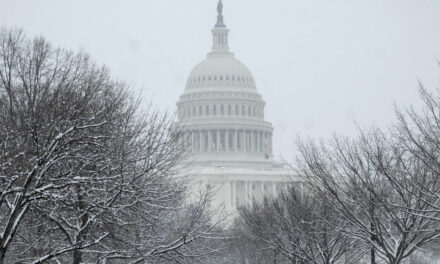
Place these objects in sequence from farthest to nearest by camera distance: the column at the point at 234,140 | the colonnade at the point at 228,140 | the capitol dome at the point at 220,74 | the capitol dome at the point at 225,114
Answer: the capitol dome at the point at 220,74
the column at the point at 234,140
the colonnade at the point at 228,140
the capitol dome at the point at 225,114

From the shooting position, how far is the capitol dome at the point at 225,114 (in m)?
178

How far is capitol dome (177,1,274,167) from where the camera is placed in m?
178

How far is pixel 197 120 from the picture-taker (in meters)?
177

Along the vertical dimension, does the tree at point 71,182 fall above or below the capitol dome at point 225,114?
below

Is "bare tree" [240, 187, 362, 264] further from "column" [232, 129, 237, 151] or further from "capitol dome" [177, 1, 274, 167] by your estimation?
"column" [232, 129, 237, 151]

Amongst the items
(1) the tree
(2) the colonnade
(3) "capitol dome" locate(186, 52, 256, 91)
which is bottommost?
(1) the tree

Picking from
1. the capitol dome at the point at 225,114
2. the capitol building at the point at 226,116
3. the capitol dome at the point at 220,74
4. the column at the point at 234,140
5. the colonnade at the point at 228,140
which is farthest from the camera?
the capitol dome at the point at 220,74

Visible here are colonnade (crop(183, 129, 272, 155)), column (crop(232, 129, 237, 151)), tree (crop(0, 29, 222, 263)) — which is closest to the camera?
tree (crop(0, 29, 222, 263))

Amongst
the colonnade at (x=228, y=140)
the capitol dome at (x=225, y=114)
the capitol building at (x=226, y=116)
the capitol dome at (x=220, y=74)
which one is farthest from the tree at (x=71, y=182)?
the capitol dome at (x=220, y=74)

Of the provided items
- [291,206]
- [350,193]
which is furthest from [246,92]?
[350,193]

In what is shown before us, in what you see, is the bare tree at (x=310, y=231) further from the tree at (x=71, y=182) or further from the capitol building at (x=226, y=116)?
the capitol building at (x=226, y=116)

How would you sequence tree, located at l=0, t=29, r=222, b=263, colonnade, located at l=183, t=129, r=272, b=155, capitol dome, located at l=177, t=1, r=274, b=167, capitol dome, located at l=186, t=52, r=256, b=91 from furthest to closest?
capitol dome, located at l=186, t=52, r=256, b=91 < colonnade, located at l=183, t=129, r=272, b=155 < capitol dome, located at l=177, t=1, r=274, b=167 < tree, located at l=0, t=29, r=222, b=263

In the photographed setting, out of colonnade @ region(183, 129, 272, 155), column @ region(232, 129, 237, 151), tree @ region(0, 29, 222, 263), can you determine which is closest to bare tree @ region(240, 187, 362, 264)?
tree @ region(0, 29, 222, 263)

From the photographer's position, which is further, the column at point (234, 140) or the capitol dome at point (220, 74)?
the capitol dome at point (220, 74)
